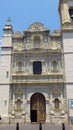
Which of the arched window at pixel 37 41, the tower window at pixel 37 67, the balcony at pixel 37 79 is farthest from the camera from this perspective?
the arched window at pixel 37 41

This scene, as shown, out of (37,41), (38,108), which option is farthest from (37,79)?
(37,41)

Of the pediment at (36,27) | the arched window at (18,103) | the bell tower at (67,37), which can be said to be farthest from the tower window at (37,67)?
Answer: the pediment at (36,27)

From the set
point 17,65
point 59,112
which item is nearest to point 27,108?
point 59,112

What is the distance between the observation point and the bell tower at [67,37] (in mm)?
26938

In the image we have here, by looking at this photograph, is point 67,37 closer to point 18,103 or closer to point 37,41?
point 37,41

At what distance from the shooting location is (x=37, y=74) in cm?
2780

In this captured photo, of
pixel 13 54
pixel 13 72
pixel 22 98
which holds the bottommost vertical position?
pixel 22 98

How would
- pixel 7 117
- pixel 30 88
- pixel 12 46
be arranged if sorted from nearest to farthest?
pixel 7 117 → pixel 30 88 → pixel 12 46

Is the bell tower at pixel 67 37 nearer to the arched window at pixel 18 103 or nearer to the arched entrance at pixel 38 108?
the arched entrance at pixel 38 108

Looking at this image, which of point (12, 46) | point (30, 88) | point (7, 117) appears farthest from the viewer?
point (12, 46)

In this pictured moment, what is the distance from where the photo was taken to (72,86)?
26688 millimetres

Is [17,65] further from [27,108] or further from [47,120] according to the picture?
[47,120]

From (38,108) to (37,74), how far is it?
162 inches

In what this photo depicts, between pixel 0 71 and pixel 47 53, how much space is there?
6.35 meters
